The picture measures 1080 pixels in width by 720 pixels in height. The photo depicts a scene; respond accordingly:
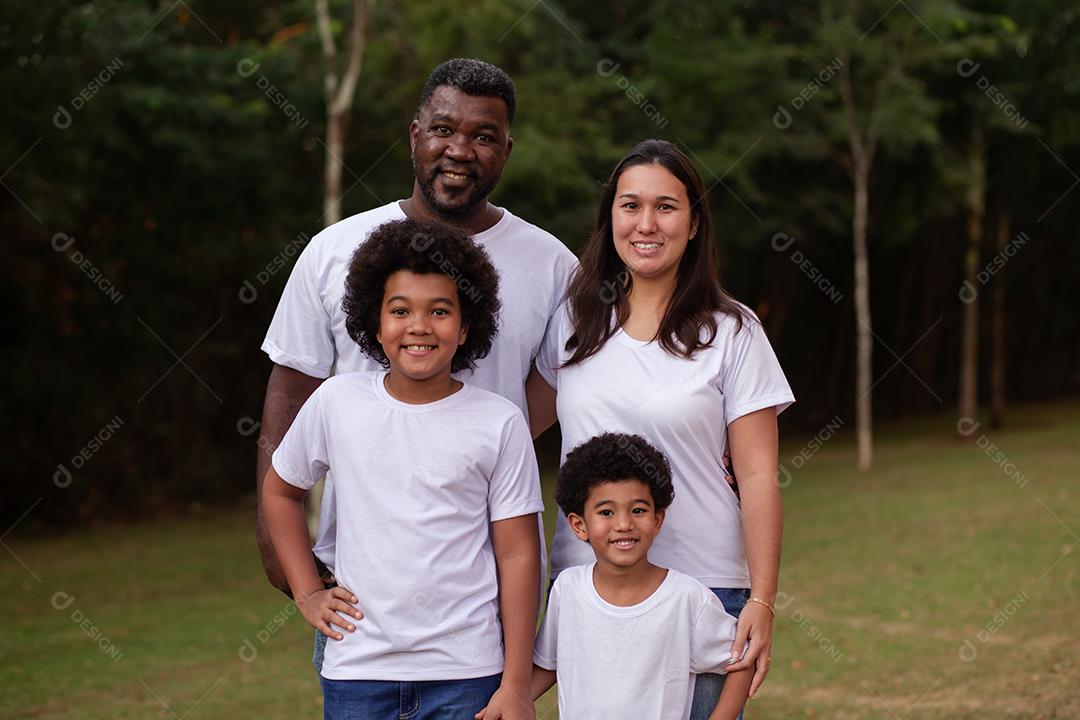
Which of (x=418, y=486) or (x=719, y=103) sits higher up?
(x=719, y=103)

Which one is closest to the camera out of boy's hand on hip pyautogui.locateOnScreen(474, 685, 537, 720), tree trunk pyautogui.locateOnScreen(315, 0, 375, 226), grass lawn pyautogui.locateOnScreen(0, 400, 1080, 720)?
boy's hand on hip pyautogui.locateOnScreen(474, 685, 537, 720)

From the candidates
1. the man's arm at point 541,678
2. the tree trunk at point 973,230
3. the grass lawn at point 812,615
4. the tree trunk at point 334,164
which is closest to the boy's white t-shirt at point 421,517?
the man's arm at point 541,678

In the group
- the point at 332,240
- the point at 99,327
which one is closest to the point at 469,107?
the point at 332,240

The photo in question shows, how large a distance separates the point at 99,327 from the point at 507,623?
1123 cm

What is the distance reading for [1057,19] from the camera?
1683 centimetres

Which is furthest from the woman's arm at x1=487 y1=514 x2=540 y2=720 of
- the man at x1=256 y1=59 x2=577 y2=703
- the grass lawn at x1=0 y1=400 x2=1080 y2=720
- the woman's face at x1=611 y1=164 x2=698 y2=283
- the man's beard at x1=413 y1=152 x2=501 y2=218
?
the grass lawn at x1=0 y1=400 x2=1080 y2=720

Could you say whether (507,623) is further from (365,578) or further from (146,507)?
(146,507)

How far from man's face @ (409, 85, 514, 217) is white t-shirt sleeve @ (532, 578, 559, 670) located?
946 millimetres

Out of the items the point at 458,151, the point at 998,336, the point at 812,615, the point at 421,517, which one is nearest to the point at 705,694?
the point at 421,517

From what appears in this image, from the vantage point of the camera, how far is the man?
3061 millimetres

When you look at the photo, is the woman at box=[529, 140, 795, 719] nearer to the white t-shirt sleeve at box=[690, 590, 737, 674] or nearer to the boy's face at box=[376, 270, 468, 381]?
the white t-shirt sleeve at box=[690, 590, 737, 674]

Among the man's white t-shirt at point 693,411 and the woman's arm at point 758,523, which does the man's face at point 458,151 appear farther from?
the woman's arm at point 758,523

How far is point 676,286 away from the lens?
2.95 m

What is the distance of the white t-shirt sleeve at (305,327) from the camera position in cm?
307
